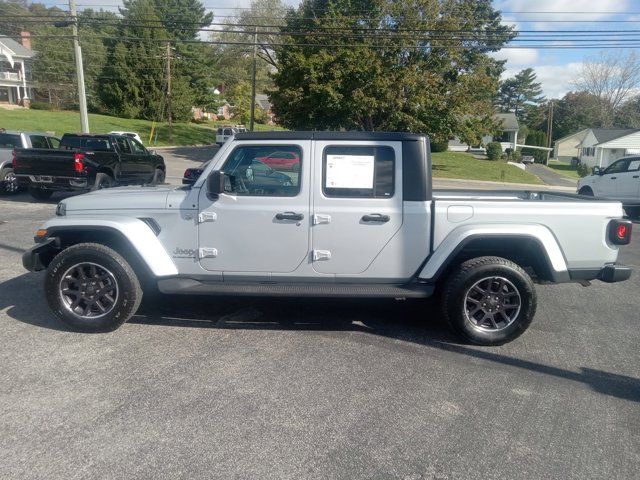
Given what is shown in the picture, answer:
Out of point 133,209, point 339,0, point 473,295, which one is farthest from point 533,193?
point 339,0

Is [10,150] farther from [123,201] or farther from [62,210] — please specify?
[123,201]

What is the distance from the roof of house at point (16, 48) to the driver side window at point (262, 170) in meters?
71.5

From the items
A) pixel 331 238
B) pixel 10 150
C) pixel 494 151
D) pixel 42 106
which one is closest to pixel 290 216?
pixel 331 238

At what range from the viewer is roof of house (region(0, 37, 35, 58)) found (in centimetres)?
6438

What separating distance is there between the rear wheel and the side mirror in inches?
467

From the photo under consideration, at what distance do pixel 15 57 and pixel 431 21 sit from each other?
2157 inches

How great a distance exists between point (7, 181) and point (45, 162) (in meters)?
2.68

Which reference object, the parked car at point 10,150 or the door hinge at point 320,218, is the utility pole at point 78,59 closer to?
the parked car at point 10,150

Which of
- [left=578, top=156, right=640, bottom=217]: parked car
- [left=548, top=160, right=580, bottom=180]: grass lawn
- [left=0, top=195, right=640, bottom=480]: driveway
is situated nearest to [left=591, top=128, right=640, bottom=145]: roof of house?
[left=548, top=160, right=580, bottom=180]: grass lawn

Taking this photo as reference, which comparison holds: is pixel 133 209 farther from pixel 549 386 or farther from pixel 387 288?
pixel 549 386

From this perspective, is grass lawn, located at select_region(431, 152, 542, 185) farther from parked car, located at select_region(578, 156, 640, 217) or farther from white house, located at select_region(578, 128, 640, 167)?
white house, located at select_region(578, 128, 640, 167)

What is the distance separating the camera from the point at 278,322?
18.1 feet

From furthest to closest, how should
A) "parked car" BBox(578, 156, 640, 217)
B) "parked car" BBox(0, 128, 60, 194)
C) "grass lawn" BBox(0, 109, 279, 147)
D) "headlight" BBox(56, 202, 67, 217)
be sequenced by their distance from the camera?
1. "grass lawn" BBox(0, 109, 279, 147)
2. "parked car" BBox(578, 156, 640, 217)
3. "parked car" BBox(0, 128, 60, 194)
4. "headlight" BBox(56, 202, 67, 217)

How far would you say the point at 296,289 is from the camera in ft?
16.3
